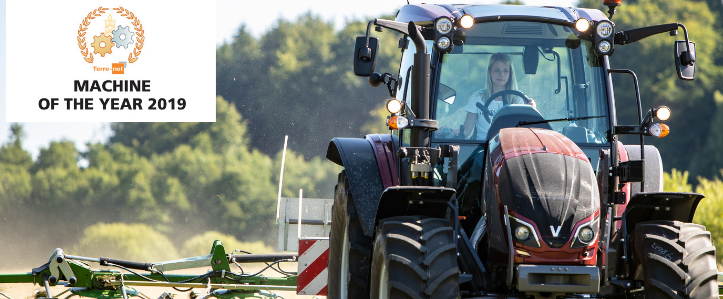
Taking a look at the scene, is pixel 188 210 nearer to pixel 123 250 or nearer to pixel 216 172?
pixel 216 172

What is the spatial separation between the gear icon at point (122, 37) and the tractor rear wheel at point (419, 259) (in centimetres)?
1171

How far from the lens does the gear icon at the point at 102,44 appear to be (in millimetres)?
14922

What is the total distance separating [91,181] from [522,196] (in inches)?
735

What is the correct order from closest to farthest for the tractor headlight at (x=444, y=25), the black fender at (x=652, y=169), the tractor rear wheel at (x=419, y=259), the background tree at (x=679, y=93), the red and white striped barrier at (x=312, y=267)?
the tractor rear wheel at (x=419, y=259) < the tractor headlight at (x=444, y=25) < the black fender at (x=652, y=169) < the red and white striped barrier at (x=312, y=267) < the background tree at (x=679, y=93)

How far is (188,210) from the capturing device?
21094 millimetres

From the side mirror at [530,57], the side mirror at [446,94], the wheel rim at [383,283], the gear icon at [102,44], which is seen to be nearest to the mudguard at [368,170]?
the wheel rim at [383,283]

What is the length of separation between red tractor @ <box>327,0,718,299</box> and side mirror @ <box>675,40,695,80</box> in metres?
0.02

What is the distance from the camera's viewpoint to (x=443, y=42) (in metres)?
5.44

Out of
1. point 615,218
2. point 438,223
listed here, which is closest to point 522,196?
point 438,223

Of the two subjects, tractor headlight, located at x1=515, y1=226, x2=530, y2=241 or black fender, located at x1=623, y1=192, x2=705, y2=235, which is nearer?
tractor headlight, located at x1=515, y1=226, x2=530, y2=241

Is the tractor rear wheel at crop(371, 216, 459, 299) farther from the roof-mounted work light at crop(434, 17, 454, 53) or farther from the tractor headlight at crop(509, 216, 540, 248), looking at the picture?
the roof-mounted work light at crop(434, 17, 454, 53)

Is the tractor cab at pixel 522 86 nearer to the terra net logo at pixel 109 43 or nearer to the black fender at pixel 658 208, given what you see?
the black fender at pixel 658 208

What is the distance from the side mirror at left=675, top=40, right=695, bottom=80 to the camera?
5488 mm

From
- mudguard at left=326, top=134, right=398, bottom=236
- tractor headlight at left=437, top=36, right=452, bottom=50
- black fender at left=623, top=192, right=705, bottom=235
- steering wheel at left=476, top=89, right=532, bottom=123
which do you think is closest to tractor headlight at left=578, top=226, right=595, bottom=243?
black fender at left=623, top=192, right=705, bottom=235
